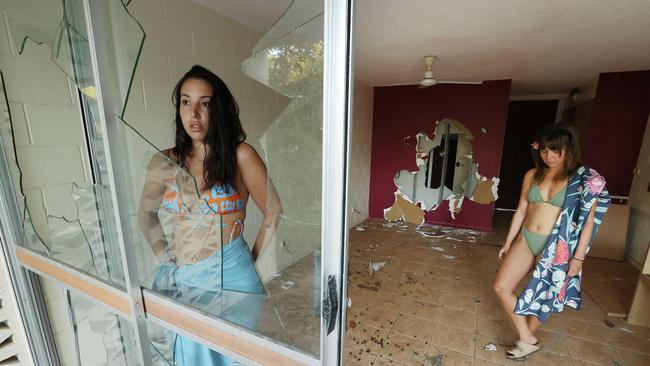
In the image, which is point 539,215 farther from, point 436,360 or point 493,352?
point 436,360

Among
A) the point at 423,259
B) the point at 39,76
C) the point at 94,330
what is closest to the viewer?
the point at 39,76

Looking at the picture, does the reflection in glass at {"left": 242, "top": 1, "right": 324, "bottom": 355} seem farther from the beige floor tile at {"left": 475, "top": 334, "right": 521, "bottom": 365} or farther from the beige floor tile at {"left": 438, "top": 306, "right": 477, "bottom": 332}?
the beige floor tile at {"left": 438, "top": 306, "right": 477, "bottom": 332}

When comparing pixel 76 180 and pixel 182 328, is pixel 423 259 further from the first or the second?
pixel 76 180

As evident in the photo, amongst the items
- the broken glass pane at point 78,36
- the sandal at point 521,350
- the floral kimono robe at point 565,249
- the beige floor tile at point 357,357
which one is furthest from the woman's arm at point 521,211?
the broken glass pane at point 78,36

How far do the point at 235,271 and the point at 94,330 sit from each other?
103 centimetres

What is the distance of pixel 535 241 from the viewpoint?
179 centimetres

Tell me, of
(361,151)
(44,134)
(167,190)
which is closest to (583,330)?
(167,190)

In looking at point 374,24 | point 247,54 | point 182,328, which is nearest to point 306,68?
point 247,54

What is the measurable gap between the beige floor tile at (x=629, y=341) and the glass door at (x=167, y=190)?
254 centimetres

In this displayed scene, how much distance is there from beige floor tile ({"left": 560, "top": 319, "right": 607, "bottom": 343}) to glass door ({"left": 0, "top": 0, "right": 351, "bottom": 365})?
7.84ft

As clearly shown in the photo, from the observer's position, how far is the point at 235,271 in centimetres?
119

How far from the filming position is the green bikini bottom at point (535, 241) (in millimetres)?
1758

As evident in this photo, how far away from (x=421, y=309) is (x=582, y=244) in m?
1.26

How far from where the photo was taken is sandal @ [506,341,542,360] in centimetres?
185
